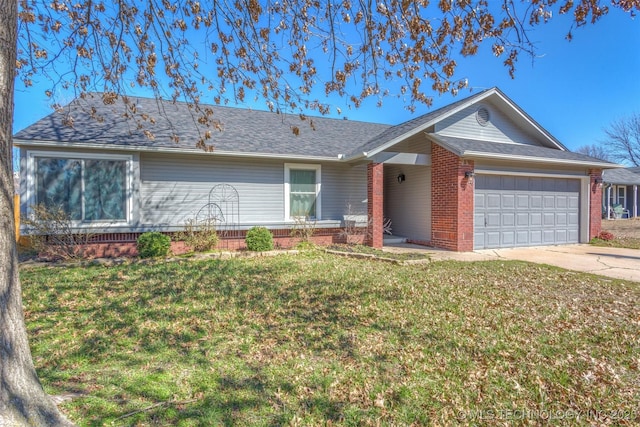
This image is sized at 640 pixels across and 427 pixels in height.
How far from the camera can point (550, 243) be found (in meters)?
12.2

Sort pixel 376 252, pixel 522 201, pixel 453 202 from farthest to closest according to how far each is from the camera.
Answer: pixel 522 201 < pixel 453 202 < pixel 376 252

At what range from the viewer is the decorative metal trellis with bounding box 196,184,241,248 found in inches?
406

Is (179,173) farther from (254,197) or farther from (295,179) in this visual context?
(295,179)

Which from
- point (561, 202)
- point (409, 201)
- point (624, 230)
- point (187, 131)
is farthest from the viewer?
point (624, 230)

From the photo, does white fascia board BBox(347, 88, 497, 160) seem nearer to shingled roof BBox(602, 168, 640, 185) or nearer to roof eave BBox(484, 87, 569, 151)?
roof eave BBox(484, 87, 569, 151)

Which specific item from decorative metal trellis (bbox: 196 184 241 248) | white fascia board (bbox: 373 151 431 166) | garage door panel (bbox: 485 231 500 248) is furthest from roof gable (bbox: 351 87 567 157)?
decorative metal trellis (bbox: 196 184 241 248)

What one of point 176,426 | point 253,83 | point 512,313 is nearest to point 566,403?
point 512,313

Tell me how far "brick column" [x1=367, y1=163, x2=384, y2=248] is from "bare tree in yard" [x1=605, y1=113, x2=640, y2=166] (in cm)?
4134

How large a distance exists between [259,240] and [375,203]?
12.1 ft

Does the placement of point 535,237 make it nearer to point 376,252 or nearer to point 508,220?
point 508,220

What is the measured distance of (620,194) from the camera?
2653 cm

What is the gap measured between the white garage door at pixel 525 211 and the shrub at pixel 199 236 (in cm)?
801

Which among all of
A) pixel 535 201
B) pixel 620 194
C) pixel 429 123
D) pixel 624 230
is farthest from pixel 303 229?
pixel 620 194

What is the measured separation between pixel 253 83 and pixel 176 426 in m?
5.68
